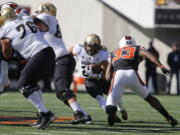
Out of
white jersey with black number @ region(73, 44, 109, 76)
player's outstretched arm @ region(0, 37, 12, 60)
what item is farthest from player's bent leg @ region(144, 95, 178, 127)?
player's outstretched arm @ region(0, 37, 12, 60)

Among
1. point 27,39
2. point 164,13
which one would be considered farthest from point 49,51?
point 164,13

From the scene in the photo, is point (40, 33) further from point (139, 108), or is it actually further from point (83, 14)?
point (83, 14)

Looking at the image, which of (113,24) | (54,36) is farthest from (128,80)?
(113,24)

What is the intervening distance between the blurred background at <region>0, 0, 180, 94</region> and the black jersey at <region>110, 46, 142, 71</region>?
13991 mm

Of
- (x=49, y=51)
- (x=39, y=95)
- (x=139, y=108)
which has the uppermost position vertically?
(x=49, y=51)

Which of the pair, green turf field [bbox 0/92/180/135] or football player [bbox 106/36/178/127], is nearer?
green turf field [bbox 0/92/180/135]

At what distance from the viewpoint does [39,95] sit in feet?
29.9

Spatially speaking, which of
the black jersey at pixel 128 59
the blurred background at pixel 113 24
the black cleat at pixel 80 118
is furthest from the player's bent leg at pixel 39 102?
the blurred background at pixel 113 24

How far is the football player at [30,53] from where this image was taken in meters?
8.96

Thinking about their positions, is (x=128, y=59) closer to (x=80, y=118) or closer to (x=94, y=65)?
(x=80, y=118)

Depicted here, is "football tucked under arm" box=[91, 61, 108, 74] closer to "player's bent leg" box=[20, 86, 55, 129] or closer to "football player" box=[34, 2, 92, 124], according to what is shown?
"football player" box=[34, 2, 92, 124]

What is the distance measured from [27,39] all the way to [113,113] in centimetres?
159

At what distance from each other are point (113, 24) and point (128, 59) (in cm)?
1452

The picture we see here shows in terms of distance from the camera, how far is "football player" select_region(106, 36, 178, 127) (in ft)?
31.6
